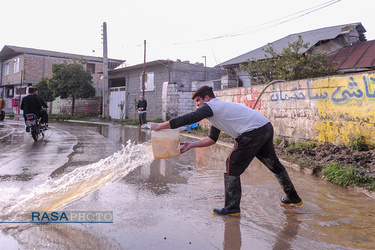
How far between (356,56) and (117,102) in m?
18.7

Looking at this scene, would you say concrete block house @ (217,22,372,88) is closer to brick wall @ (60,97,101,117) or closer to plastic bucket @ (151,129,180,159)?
plastic bucket @ (151,129,180,159)

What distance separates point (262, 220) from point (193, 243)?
104 cm

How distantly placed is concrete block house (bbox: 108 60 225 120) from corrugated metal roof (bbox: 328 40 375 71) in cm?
736

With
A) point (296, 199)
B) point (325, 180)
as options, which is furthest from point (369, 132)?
point (296, 199)

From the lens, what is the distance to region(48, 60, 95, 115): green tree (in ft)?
88.1

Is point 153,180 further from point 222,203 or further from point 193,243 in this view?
point 193,243

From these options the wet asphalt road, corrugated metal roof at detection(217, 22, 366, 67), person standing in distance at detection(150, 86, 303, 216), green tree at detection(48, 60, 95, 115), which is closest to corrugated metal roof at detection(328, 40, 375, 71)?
corrugated metal roof at detection(217, 22, 366, 67)

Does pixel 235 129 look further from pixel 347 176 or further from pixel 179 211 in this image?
pixel 347 176

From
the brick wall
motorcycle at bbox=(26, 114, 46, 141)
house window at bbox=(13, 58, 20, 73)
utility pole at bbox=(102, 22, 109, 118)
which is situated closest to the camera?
motorcycle at bbox=(26, 114, 46, 141)

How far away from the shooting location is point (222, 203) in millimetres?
4125

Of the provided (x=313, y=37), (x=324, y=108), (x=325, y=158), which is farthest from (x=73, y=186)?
(x=313, y=37)

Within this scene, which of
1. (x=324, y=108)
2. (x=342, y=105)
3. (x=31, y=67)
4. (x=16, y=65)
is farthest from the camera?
(x=16, y=65)

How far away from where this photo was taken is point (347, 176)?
5.25m

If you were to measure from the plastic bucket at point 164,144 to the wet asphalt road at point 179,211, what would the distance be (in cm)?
65
